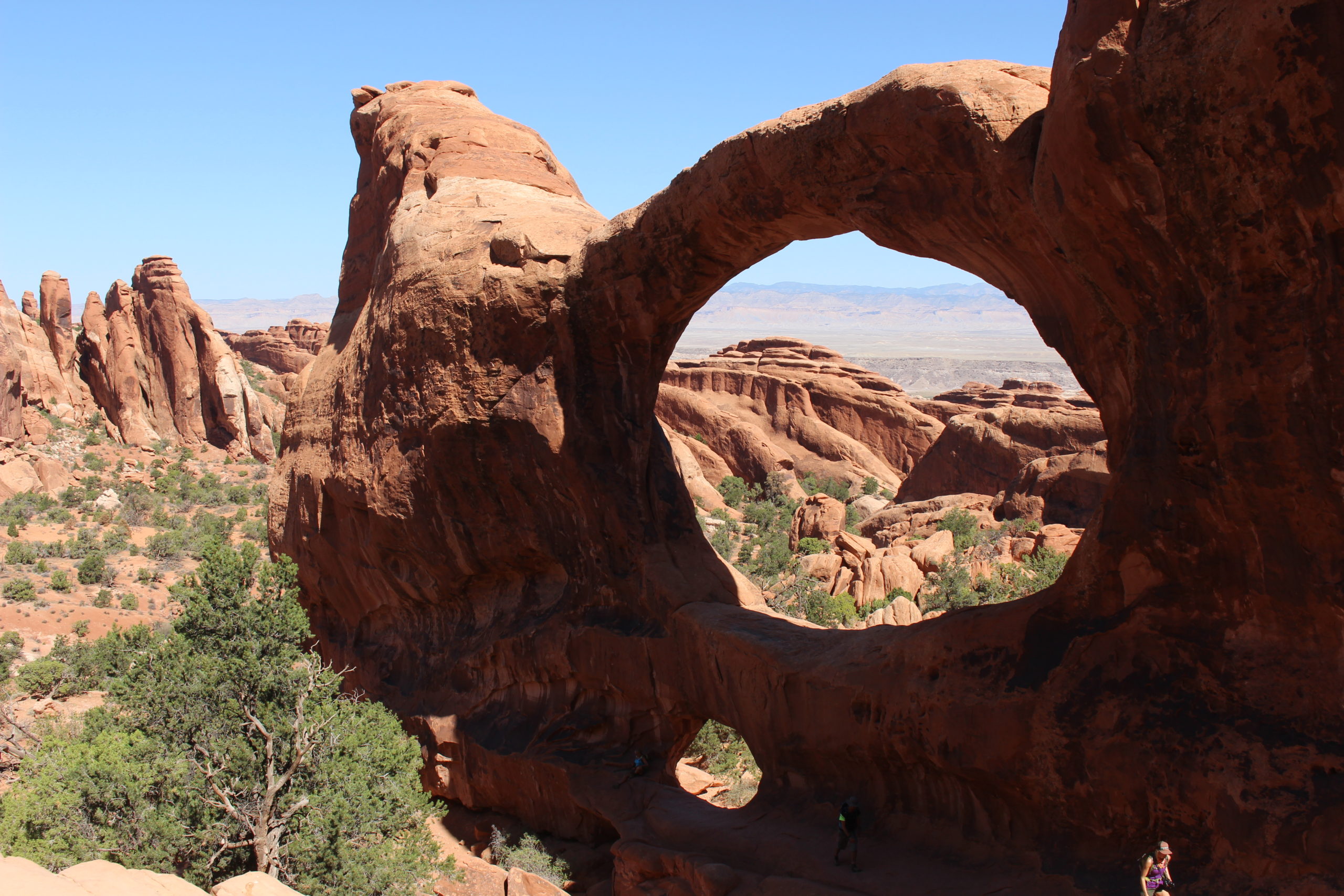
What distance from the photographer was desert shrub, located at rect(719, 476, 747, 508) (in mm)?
39094

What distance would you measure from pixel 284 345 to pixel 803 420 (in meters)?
45.5

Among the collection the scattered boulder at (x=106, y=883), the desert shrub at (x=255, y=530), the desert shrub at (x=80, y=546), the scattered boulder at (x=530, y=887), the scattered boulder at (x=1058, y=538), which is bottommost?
the desert shrub at (x=255, y=530)

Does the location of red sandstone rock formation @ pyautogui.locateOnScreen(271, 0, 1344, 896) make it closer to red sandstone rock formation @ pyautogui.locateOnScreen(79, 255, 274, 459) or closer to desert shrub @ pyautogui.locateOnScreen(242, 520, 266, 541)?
desert shrub @ pyautogui.locateOnScreen(242, 520, 266, 541)

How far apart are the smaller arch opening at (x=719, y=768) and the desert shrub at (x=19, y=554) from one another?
22.1m

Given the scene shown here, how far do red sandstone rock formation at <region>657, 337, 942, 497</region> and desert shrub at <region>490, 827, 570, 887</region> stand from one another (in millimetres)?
31309

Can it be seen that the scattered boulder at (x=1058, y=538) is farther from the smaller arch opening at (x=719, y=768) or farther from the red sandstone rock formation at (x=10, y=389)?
the red sandstone rock formation at (x=10, y=389)

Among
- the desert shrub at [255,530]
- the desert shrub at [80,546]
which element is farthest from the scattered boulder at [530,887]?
the desert shrub at [255,530]

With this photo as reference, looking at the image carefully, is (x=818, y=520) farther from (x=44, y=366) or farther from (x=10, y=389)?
(x=44, y=366)

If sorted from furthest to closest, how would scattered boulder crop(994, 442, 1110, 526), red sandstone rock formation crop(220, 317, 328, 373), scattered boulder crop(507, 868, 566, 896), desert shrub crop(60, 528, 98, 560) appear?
red sandstone rock formation crop(220, 317, 328, 373) → desert shrub crop(60, 528, 98, 560) → scattered boulder crop(994, 442, 1110, 526) → scattered boulder crop(507, 868, 566, 896)

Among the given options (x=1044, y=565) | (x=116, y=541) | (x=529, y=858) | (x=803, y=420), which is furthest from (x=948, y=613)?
(x=803, y=420)

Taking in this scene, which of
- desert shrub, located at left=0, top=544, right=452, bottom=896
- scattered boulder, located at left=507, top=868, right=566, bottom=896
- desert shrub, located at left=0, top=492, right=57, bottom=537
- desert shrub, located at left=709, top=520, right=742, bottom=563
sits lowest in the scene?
desert shrub, located at left=709, top=520, right=742, bottom=563

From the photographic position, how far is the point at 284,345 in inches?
2869

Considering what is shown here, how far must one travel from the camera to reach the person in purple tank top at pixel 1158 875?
257 inches

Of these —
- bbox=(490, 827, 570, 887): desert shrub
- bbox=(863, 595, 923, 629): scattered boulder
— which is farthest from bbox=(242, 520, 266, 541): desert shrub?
bbox=(490, 827, 570, 887): desert shrub
